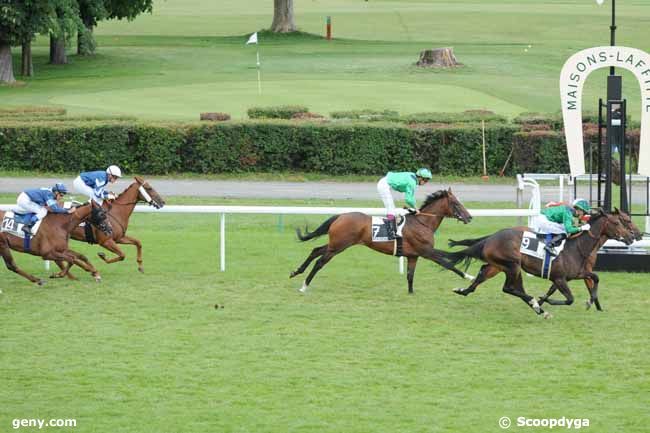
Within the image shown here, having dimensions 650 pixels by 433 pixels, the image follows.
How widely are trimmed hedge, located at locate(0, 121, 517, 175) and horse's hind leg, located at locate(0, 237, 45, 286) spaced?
9.83 m

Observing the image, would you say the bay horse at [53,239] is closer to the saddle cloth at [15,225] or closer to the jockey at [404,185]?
the saddle cloth at [15,225]

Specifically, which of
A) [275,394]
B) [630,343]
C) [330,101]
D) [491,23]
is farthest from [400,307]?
[491,23]

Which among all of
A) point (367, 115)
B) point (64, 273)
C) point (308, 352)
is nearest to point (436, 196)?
point (308, 352)

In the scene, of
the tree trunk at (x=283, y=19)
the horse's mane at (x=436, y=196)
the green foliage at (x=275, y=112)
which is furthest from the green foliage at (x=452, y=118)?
the tree trunk at (x=283, y=19)

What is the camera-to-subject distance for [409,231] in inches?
479

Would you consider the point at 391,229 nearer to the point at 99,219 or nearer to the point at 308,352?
the point at 308,352

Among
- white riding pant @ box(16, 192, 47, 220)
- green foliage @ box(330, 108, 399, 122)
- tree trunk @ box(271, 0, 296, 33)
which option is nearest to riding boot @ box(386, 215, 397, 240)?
white riding pant @ box(16, 192, 47, 220)

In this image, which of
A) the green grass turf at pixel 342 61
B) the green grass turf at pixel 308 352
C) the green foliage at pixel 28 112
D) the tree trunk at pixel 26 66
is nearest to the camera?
the green grass turf at pixel 308 352

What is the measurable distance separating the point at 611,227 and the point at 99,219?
18.2 feet

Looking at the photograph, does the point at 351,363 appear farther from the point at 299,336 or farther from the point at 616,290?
the point at 616,290

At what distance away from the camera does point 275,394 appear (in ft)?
27.6

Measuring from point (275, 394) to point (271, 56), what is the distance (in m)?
32.7

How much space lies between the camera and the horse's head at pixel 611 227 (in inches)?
→ 436

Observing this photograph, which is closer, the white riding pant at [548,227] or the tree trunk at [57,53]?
the white riding pant at [548,227]
